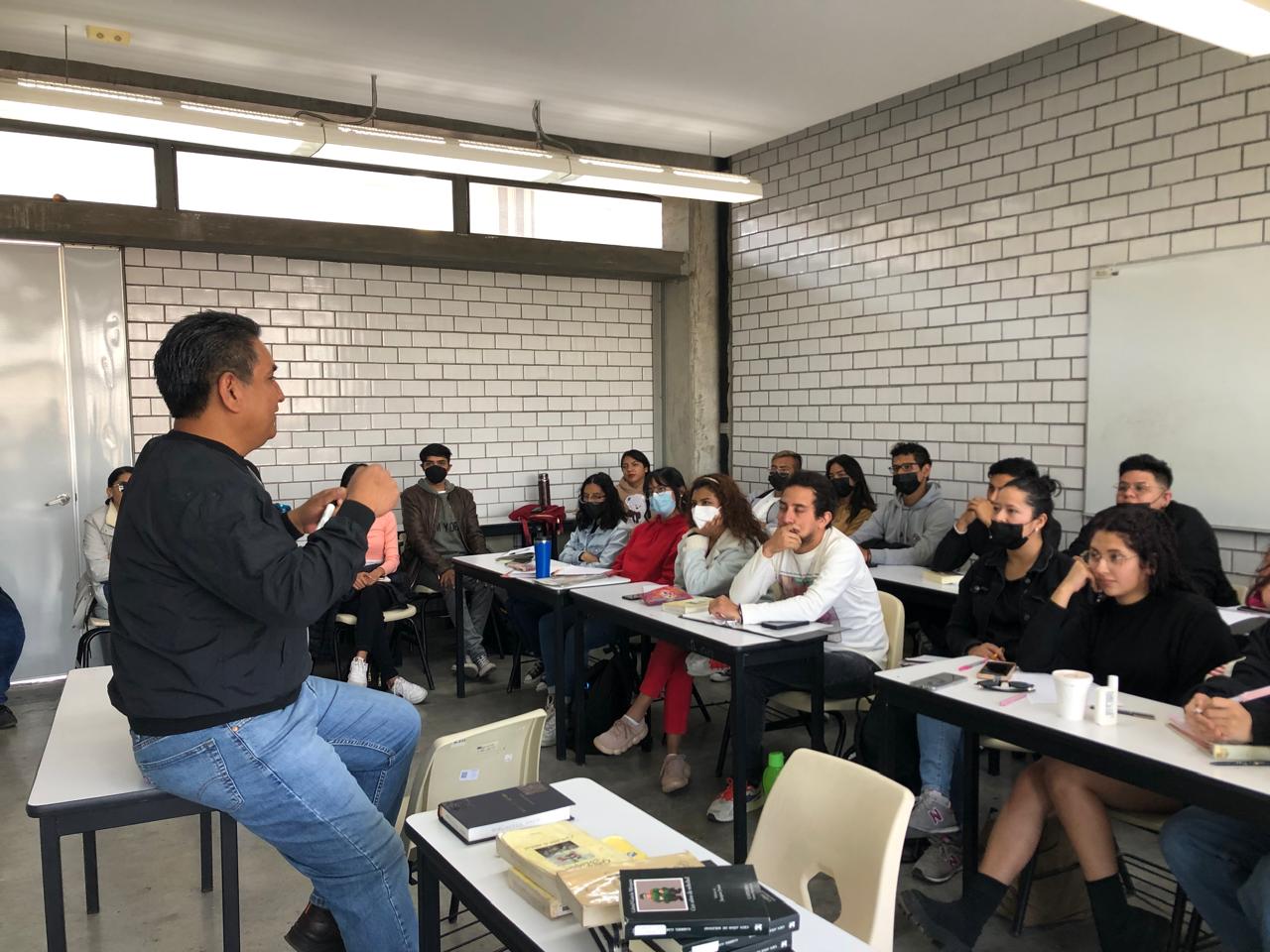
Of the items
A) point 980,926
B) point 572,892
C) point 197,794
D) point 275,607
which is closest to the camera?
point 572,892

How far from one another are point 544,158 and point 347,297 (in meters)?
2.01

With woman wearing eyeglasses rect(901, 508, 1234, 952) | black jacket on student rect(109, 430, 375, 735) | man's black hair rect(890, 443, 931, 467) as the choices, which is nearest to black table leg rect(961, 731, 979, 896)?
woman wearing eyeglasses rect(901, 508, 1234, 952)

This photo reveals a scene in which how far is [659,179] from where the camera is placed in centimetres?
571

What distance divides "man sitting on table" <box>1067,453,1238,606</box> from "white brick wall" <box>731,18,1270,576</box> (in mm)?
537

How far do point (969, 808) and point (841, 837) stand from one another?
3.53 ft

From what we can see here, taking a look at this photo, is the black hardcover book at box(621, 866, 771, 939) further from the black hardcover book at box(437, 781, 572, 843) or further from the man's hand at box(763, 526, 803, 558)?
the man's hand at box(763, 526, 803, 558)

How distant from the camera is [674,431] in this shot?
25.9 feet

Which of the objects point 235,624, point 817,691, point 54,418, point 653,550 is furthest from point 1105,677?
point 54,418

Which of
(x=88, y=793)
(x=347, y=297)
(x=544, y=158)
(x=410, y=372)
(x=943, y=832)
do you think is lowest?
(x=943, y=832)

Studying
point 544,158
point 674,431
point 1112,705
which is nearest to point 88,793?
point 1112,705

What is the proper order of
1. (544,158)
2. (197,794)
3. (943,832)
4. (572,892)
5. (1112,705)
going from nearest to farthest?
(572,892) → (197,794) → (1112,705) → (943,832) → (544,158)

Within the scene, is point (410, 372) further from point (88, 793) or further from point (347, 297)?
point (88, 793)

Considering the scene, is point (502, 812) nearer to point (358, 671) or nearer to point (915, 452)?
point (358, 671)

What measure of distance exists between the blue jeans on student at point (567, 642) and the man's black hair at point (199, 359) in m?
2.53
